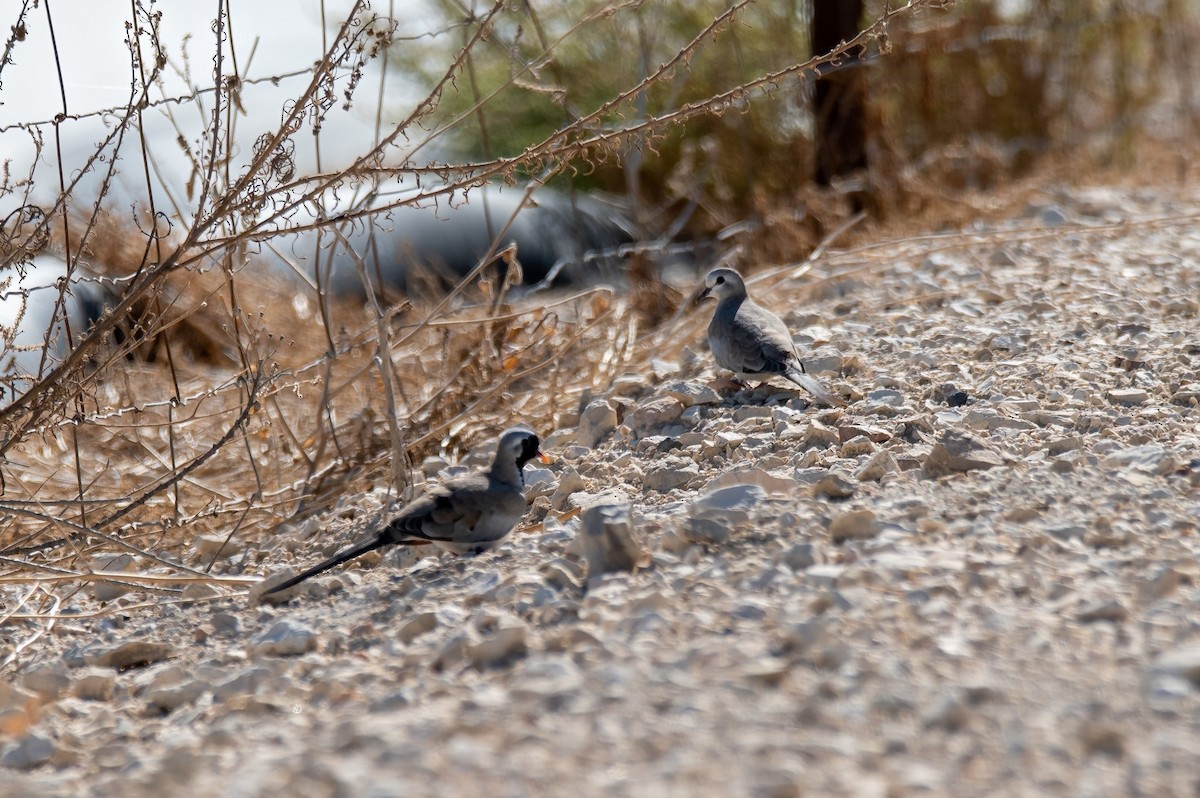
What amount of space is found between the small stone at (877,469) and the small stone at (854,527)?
0.53 metres

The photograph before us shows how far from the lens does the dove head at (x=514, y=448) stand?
3.71 meters

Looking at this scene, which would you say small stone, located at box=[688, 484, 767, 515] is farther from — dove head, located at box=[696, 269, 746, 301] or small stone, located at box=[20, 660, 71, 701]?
dove head, located at box=[696, 269, 746, 301]

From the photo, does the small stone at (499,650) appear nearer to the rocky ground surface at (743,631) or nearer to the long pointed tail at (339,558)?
the rocky ground surface at (743,631)

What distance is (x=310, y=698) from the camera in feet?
8.57

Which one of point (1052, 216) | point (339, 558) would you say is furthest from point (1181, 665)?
point (1052, 216)

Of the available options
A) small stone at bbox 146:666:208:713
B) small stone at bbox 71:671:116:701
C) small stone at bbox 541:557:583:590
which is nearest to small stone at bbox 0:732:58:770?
small stone at bbox 146:666:208:713

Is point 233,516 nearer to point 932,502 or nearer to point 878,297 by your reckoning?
point 932,502

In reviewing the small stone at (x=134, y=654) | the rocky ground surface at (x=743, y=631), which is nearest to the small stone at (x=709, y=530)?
the rocky ground surface at (x=743, y=631)

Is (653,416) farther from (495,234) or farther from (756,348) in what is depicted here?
(495,234)

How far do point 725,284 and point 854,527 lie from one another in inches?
91.2

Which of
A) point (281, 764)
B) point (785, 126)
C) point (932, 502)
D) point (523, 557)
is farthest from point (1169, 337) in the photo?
point (785, 126)

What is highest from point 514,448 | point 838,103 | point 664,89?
point 664,89

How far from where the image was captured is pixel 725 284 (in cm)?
521

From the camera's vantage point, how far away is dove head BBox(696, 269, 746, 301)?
5155 millimetres
